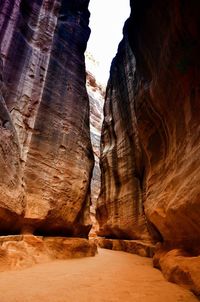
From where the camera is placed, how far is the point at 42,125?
26.3 feet

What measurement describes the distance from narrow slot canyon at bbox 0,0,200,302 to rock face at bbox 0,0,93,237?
4 cm

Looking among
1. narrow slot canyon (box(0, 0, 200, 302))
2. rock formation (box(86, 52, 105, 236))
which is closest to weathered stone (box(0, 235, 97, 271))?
narrow slot canyon (box(0, 0, 200, 302))

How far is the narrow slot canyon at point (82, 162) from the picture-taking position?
3.87m

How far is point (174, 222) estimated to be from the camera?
482cm

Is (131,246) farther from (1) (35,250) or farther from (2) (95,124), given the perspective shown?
(2) (95,124)

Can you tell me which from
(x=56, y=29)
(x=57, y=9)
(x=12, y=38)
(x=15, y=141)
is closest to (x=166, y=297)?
(x=15, y=141)

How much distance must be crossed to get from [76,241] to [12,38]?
795cm

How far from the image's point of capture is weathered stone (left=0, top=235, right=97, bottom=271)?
15.7 ft

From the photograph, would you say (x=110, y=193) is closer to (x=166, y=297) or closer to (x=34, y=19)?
(x=34, y=19)

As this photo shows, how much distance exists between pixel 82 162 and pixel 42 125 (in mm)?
2154

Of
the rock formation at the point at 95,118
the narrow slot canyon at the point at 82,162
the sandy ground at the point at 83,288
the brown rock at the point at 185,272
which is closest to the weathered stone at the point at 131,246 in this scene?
the narrow slot canyon at the point at 82,162

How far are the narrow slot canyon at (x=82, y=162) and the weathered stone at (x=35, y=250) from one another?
32 mm

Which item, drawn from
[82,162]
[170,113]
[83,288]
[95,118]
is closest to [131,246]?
[82,162]

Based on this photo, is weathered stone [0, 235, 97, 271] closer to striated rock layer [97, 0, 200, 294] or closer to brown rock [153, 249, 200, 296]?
striated rock layer [97, 0, 200, 294]
